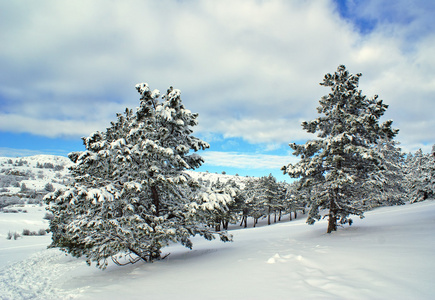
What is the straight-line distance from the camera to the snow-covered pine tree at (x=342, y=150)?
13.1m

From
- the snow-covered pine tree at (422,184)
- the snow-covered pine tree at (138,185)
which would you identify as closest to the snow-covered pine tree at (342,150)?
the snow-covered pine tree at (138,185)

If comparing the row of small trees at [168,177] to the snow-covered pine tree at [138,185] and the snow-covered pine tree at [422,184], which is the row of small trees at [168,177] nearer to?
the snow-covered pine tree at [138,185]

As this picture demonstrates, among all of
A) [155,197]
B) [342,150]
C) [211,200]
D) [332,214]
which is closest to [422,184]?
[332,214]

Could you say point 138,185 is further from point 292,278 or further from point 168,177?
point 292,278

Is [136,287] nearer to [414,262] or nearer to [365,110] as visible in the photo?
[414,262]

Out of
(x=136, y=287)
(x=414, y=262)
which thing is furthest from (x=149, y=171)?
(x=414, y=262)

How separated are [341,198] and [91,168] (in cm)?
1382

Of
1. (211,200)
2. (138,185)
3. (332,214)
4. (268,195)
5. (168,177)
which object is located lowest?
(332,214)

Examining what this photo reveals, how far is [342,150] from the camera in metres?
13.4

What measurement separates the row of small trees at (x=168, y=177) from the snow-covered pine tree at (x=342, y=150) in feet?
0.19

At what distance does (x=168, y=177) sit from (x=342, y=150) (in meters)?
10.2

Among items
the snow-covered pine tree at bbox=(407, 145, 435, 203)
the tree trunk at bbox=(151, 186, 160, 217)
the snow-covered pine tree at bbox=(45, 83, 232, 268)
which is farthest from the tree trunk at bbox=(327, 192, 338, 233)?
the snow-covered pine tree at bbox=(407, 145, 435, 203)

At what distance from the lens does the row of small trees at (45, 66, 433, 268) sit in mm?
9016

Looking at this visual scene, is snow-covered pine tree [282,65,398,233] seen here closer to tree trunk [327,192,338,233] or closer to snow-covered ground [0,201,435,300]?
tree trunk [327,192,338,233]
